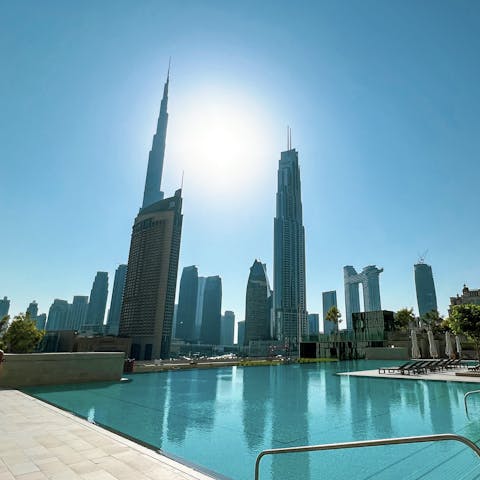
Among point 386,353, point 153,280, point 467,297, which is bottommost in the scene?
point 386,353

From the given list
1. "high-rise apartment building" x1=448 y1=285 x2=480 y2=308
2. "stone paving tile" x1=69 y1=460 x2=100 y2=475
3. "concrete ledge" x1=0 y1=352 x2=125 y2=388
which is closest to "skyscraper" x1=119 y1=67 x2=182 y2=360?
"high-rise apartment building" x1=448 y1=285 x2=480 y2=308

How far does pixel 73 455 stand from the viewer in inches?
246

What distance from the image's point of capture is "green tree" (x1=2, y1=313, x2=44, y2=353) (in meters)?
32.6

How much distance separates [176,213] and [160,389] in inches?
6087

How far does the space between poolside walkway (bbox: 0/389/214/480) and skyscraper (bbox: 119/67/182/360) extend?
146 metres

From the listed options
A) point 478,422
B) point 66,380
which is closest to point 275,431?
point 478,422

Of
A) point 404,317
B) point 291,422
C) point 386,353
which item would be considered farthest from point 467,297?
point 291,422

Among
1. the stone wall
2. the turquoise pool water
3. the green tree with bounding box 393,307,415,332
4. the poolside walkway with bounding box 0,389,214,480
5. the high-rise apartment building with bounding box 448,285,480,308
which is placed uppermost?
the high-rise apartment building with bounding box 448,285,480,308

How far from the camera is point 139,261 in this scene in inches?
6457

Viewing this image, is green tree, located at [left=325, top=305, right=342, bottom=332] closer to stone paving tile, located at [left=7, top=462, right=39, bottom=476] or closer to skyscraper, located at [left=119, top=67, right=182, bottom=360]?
stone paving tile, located at [left=7, top=462, right=39, bottom=476]

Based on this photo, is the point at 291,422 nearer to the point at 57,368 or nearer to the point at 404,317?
the point at 57,368

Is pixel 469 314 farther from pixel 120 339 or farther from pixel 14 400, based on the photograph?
pixel 120 339

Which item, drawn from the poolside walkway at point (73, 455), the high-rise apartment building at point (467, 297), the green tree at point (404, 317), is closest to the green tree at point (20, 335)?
the poolside walkway at point (73, 455)

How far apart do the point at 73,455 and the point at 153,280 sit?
155m
